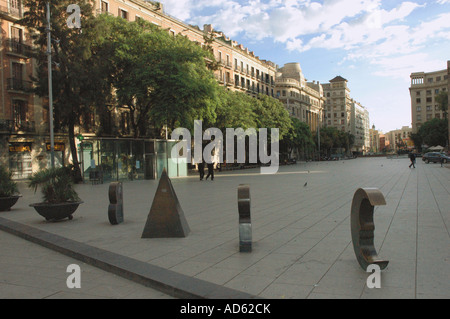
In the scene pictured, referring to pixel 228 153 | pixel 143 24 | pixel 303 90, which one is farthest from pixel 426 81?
pixel 143 24

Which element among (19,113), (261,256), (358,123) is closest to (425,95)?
(358,123)

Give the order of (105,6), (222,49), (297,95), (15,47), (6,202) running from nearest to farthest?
(6,202) → (15,47) → (105,6) → (222,49) → (297,95)

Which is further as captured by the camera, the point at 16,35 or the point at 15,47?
the point at 16,35

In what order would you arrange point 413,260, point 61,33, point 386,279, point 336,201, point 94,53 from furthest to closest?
point 94,53
point 61,33
point 336,201
point 413,260
point 386,279

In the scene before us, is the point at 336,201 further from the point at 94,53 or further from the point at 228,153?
the point at 228,153

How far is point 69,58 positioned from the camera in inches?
1004

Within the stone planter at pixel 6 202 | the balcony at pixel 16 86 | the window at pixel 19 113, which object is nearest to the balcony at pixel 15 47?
the balcony at pixel 16 86

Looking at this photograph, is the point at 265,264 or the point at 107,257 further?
the point at 107,257

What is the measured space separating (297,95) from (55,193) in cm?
8852

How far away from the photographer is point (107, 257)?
5.77 meters

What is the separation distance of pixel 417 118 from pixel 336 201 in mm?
130324

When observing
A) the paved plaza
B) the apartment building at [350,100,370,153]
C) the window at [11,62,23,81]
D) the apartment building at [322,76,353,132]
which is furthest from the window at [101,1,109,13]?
the apartment building at [350,100,370,153]

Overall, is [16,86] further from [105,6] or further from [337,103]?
[337,103]

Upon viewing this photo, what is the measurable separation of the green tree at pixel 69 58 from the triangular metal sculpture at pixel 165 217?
19.7m
